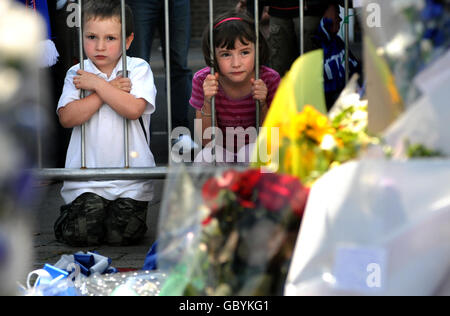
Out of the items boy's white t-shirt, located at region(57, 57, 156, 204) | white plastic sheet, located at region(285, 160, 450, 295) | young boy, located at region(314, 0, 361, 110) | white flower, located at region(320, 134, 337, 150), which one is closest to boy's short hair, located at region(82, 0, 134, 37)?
boy's white t-shirt, located at region(57, 57, 156, 204)

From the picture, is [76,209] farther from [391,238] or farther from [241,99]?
[391,238]

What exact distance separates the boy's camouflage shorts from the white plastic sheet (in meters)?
2.13

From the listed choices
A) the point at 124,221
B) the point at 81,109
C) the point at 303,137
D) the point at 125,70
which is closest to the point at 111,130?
the point at 81,109

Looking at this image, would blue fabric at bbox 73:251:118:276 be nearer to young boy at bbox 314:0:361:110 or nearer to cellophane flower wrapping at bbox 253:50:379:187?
cellophane flower wrapping at bbox 253:50:379:187

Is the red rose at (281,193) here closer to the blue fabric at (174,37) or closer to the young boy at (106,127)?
the young boy at (106,127)

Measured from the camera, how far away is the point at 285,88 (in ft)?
6.09

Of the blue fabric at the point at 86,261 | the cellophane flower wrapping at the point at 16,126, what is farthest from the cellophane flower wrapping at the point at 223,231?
the blue fabric at the point at 86,261

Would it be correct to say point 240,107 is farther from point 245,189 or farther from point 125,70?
point 245,189

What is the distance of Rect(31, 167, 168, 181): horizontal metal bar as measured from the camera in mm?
3252

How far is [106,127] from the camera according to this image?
3549 millimetres

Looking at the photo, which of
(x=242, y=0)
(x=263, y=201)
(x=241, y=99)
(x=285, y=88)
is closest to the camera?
(x=263, y=201)

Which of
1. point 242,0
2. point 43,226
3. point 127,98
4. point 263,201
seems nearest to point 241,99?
point 127,98

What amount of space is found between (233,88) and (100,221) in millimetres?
922

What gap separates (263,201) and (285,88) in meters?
0.32
